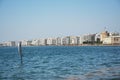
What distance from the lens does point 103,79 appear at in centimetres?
2141

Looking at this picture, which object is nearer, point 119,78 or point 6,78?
point 119,78

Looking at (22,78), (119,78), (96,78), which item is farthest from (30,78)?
(119,78)

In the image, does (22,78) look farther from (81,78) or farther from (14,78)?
(81,78)

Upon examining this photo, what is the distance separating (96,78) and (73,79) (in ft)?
5.81

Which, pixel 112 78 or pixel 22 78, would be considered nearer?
pixel 112 78

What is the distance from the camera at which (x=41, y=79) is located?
895 inches

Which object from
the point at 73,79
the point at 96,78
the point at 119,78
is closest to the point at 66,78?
the point at 73,79

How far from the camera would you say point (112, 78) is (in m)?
21.9

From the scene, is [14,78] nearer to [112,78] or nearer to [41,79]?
[41,79]

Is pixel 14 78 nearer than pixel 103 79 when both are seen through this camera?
No

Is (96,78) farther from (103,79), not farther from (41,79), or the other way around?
(41,79)

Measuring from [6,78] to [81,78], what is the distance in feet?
21.2

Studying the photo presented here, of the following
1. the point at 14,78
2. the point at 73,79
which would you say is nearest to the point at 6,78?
the point at 14,78

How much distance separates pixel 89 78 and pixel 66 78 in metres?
1.90
